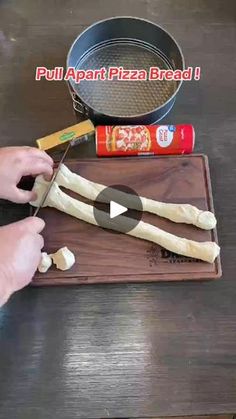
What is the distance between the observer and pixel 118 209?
723 millimetres

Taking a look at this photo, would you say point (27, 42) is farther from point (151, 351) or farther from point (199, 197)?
point (151, 351)

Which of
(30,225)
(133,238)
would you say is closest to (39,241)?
(30,225)

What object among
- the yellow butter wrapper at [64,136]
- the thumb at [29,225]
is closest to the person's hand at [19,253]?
the thumb at [29,225]

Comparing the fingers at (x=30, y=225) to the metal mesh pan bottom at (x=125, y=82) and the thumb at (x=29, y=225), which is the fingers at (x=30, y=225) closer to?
the thumb at (x=29, y=225)

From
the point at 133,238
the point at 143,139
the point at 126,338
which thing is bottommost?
the point at 126,338

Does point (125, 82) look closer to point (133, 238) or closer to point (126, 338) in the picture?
point (133, 238)

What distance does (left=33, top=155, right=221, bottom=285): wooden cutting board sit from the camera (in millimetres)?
685

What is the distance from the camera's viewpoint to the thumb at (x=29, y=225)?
674 millimetres

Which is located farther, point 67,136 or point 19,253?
point 67,136

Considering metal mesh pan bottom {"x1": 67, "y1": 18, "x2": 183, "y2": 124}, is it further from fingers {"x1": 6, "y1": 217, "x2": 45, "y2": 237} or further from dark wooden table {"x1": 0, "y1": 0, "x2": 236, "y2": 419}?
fingers {"x1": 6, "y1": 217, "x2": 45, "y2": 237}

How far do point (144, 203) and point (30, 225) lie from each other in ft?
0.52

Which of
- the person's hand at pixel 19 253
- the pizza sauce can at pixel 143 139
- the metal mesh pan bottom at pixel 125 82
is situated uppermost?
the metal mesh pan bottom at pixel 125 82

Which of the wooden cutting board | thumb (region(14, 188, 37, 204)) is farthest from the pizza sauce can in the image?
thumb (region(14, 188, 37, 204))

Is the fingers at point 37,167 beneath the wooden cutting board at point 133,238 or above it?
above
